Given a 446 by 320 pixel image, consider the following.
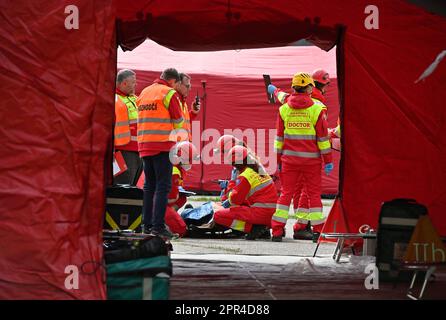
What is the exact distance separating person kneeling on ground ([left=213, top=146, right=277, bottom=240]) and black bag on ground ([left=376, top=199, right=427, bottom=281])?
311 centimetres

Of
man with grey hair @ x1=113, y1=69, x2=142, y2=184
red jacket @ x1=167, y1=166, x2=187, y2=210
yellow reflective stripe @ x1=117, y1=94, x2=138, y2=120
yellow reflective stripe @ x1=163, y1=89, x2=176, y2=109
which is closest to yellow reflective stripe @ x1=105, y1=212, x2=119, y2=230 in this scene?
man with grey hair @ x1=113, y1=69, x2=142, y2=184

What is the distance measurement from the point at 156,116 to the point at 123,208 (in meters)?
1.21

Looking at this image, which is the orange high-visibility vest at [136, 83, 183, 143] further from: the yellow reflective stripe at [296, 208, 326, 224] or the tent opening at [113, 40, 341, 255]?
the tent opening at [113, 40, 341, 255]

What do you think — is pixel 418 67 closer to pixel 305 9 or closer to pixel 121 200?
pixel 305 9

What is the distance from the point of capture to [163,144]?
8.45 metres

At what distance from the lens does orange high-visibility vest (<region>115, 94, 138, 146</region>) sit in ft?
30.1

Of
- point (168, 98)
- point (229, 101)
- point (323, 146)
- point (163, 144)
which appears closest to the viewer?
point (163, 144)

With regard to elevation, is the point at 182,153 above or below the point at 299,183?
above

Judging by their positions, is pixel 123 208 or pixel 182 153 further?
pixel 182 153

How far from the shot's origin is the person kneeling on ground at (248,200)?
954 cm

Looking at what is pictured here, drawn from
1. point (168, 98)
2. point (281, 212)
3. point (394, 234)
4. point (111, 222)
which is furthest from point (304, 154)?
point (394, 234)

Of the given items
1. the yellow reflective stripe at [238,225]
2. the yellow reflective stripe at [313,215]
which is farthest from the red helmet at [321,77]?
the yellow reflective stripe at [238,225]

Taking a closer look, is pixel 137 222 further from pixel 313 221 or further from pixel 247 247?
pixel 313 221

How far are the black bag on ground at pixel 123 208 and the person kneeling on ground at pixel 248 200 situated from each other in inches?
75.7
